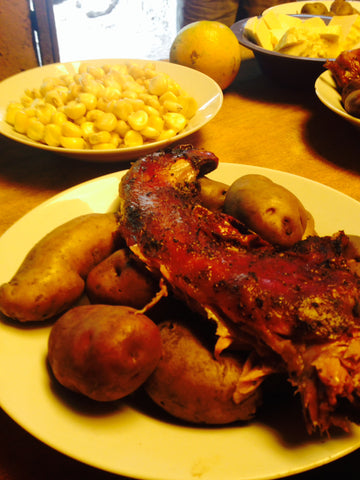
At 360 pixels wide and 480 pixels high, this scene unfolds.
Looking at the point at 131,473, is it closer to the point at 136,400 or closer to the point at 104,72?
the point at 136,400

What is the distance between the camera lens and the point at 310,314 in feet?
2.00

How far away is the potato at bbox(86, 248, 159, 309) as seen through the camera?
28.5 inches

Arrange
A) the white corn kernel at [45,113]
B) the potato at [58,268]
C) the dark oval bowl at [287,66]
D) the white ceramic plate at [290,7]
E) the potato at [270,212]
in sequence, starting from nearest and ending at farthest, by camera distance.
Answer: the potato at [58,268]
the potato at [270,212]
the white corn kernel at [45,113]
the dark oval bowl at [287,66]
the white ceramic plate at [290,7]

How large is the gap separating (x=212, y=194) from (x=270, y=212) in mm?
172

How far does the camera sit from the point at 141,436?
570 millimetres

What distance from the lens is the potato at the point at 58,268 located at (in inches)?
27.5

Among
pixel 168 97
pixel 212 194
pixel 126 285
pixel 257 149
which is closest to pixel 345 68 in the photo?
pixel 257 149

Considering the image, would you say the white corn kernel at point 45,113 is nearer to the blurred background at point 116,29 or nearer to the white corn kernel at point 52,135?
the white corn kernel at point 52,135

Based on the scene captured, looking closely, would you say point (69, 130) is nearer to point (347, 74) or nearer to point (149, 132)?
point (149, 132)

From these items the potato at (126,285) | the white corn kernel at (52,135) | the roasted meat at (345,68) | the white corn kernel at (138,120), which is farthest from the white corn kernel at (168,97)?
the potato at (126,285)

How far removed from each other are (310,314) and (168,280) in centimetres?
24

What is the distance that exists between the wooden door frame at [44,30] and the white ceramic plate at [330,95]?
124 cm

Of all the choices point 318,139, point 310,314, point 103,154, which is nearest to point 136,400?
point 310,314

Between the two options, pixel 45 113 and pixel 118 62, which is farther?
pixel 118 62
